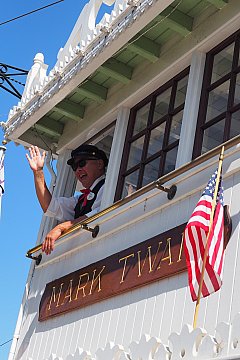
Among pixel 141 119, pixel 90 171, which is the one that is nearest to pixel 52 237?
pixel 90 171

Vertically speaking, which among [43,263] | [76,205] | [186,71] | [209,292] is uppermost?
[186,71]

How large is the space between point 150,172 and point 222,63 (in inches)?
54.7

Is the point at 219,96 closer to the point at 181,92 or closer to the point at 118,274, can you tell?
the point at 181,92

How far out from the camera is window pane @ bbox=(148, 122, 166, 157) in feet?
25.6

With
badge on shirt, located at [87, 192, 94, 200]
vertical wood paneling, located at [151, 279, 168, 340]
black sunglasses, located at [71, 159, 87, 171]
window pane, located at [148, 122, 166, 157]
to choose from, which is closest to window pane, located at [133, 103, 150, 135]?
window pane, located at [148, 122, 166, 157]

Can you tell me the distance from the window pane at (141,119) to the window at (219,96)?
109 cm

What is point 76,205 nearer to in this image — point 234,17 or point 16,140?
point 16,140

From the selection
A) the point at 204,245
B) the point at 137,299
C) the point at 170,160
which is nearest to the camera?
the point at 204,245

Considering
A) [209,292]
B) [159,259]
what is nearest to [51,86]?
[159,259]

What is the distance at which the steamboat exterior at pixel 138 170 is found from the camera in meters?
5.89

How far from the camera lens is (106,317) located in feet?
22.5

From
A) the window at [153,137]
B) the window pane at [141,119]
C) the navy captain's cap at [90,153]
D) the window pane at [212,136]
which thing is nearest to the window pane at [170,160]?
the window at [153,137]

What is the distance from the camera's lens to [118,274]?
6.88 m

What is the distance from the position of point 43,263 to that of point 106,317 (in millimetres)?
1937
